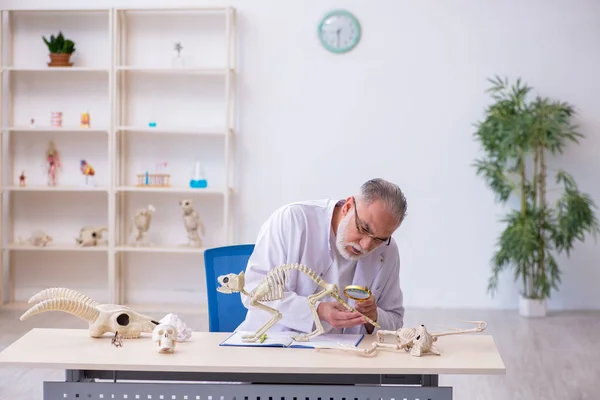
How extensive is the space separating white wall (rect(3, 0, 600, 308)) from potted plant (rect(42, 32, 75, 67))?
0.39 meters

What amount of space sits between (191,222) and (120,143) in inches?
34.9

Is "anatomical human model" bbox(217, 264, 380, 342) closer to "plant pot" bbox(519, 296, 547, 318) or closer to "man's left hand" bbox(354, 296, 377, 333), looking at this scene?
"man's left hand" bbox(354, 296, 377, 333)

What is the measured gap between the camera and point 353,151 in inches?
255

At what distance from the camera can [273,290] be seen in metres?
2.56

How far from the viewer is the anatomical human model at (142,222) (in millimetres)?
6305

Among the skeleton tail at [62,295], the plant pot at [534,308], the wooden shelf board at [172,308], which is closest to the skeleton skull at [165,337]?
the skeleton tail at [62,295]

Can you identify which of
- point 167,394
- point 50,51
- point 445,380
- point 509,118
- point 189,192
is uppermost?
point 50,51

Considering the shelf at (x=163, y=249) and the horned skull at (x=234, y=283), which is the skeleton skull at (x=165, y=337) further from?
the shelf at (x=163, y=249)

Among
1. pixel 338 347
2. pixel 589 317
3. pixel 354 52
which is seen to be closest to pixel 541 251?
pixel 589 317

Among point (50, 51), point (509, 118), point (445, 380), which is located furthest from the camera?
point (50, 51)

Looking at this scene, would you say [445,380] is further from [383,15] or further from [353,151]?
[383,15]

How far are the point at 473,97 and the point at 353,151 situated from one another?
39.4 inches

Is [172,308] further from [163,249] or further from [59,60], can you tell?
[59,60]

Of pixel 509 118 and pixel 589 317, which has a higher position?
pixel 509 118
